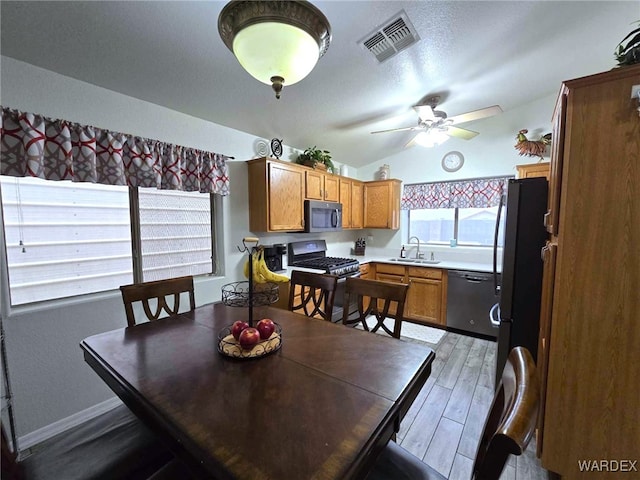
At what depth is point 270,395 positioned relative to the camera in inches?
36.9

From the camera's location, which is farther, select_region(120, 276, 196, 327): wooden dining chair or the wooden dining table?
select_region(120, 276, 196, 327): wooden dining chair

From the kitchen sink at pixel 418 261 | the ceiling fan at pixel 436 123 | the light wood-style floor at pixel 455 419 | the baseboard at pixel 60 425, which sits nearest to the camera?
the light wood-style floor at pixel 455 419

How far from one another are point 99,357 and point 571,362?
2252 mm

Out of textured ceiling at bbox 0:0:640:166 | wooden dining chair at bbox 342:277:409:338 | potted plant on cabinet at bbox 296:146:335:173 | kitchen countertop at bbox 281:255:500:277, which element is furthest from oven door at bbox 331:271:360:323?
textured ceiling at bbox 0:0:640:166

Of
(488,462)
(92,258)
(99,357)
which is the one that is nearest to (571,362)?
(488,462)

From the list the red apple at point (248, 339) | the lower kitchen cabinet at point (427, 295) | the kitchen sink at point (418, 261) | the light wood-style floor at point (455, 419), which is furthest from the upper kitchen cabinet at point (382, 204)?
the red apple at point (248, 339)

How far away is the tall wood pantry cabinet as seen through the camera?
123 cm

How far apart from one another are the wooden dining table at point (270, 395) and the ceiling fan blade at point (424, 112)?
217cm

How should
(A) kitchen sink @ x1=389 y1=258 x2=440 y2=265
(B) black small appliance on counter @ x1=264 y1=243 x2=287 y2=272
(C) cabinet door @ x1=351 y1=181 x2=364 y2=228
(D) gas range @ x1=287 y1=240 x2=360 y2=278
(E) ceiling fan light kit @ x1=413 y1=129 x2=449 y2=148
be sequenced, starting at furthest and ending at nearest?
(C) cabinet door @ x1=351 y1=181 x2=364 y2=228
(A) kitchen sink @ x1=389 y1=258 x2=440 y2=265
(D) gas range @ x1=287 y1=240 x2=360 y2=278
(B) black small appliance on counter @ x1=264 y1=243 x2=287 y2=272
(E) ceiling fan light kit @ x1=413 y1=129 x2=449 y2=148

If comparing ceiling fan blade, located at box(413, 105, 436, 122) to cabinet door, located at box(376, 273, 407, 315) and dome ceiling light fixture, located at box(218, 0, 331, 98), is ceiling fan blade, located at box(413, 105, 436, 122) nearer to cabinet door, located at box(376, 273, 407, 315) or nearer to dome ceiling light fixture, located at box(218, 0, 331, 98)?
dome ceiling light fixture, located at box(218, 0, 331, 98)

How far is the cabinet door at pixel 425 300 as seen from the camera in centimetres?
361

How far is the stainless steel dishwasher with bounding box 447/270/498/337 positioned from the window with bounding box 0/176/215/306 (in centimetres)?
302

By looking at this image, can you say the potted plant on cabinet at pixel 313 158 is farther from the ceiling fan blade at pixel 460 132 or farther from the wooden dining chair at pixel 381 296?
the wooden dining chair at pixel 381 296

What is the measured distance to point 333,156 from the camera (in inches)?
162
